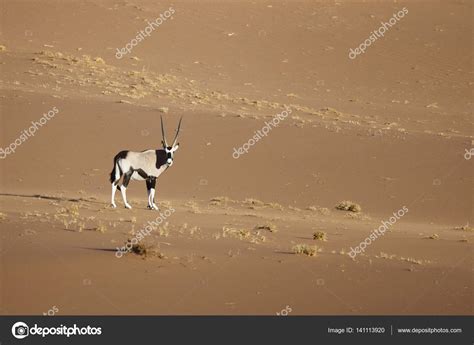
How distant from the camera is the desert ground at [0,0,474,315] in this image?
1352 centimetres

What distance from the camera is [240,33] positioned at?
155ft

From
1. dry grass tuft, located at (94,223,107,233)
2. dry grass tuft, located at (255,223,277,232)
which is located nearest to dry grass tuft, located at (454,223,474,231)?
dry grass tuft, located at (255,223,277,232)

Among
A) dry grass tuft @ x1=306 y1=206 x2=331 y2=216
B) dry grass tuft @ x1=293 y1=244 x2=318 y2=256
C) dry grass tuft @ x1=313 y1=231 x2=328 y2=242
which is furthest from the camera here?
dry grass tuft @ x1=306 y1=206 x2=331 y2=216

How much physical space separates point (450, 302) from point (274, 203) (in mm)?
9705

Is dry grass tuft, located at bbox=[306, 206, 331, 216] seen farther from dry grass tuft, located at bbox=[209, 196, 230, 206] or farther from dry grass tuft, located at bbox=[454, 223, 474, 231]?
dry grass tuft, located at bbox=[454, 223, 474, 231]

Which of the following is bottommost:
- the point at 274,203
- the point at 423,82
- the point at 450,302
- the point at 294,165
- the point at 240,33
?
the point at 450,302

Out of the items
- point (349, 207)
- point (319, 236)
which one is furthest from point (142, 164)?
point (349, 207)

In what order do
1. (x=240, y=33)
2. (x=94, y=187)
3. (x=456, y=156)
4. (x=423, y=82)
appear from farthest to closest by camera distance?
1. (x=240, y=33)
2. (x=423, y=82)
3. (x=456, y=156)
4. (x=94, y=187)

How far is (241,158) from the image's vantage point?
86.1 ft

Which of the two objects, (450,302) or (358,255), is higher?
(358,255)

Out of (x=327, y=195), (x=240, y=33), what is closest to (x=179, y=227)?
(x=327, y=195)

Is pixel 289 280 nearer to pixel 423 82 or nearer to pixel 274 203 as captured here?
pixel 274 203

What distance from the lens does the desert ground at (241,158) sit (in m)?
13.5

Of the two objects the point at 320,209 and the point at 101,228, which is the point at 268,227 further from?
the point at 320,209
